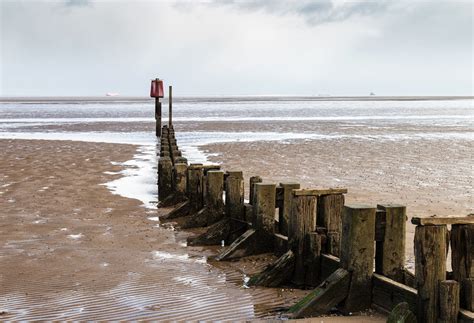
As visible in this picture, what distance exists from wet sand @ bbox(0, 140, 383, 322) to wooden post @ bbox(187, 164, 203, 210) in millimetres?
595

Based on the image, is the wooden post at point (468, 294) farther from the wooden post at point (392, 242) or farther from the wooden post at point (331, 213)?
the wooden post at point (331, 213)

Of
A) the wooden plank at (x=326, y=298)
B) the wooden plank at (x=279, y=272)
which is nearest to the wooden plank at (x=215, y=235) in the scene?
the wooden plank at (x=279, y=272)

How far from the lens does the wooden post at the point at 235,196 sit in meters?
7.78

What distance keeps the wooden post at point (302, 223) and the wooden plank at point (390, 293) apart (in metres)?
0.94

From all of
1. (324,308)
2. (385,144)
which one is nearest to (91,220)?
(324,308)

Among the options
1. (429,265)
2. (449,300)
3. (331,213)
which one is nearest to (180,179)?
(331,213)

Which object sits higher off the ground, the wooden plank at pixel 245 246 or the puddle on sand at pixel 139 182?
the wooden plank at pixel 245 246

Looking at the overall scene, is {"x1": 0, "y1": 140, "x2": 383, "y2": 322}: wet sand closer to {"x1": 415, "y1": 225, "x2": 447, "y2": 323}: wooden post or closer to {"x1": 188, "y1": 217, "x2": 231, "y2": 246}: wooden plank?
{"x1": 188, "y1": 217, "x2": 231, "y2": 246}: wooden plank

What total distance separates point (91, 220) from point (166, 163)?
2.37m

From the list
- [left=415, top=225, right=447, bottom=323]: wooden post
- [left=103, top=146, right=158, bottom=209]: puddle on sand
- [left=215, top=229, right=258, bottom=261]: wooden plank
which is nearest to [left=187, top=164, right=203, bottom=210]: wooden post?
[left=103, top=146, right=158, bottom=209]: puddle on sand

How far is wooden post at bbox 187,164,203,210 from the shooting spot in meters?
9.48

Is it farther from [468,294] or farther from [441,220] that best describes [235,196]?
[468,294]

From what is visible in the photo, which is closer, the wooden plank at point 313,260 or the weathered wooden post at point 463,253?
the weathered wooden post at point 463,253

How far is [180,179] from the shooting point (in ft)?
35.0
